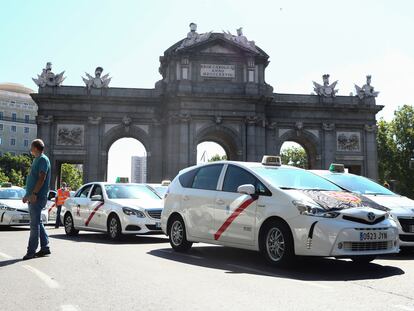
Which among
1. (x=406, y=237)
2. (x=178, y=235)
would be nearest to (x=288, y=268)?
(x=178, y=235)

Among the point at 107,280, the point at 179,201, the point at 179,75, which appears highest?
the point at 179,75

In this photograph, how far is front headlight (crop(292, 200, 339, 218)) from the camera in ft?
24.4

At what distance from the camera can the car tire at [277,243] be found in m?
7.57

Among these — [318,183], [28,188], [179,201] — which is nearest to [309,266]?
[318,183]

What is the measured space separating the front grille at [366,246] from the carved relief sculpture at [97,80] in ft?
107

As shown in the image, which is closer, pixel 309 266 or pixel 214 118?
pixel 309 266

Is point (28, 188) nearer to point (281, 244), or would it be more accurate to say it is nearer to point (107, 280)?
point (107, 280)

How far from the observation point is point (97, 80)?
3800cm

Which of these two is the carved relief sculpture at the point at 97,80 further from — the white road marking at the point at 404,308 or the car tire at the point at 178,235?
the white road marking at the point at 404,308

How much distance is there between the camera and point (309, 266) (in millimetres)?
8188

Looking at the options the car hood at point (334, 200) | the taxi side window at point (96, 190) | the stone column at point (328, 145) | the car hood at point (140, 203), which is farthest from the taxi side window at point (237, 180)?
the stone column at point (328, 145)

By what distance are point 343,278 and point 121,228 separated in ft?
22.5

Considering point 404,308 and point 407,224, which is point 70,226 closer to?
point 407,224

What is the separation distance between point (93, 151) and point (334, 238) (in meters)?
31.7
